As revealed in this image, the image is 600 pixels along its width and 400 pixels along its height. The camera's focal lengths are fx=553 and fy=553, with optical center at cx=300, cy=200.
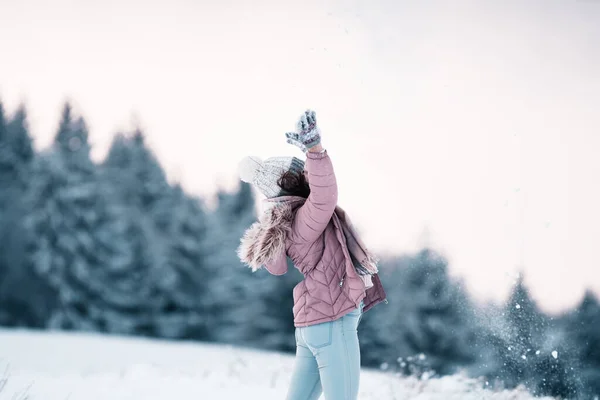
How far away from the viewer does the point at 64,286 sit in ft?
73.6

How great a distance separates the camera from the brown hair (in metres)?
3.18

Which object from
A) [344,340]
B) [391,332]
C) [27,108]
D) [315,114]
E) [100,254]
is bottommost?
[391,332]

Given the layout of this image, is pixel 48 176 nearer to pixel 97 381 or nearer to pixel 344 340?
pixel 97 381

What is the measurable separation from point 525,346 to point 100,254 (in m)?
19.9

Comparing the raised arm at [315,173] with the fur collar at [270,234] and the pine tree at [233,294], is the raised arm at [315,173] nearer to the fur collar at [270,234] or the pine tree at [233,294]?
the fur collar at [270,234]

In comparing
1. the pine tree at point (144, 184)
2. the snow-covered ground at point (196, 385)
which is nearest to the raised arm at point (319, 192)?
the snow-covered ground at point (196, 385)

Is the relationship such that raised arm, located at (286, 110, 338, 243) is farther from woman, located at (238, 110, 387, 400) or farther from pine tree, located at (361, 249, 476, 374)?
pine tree, located at (361, 249, 476, 374)

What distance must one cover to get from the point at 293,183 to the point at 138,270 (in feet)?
72.0

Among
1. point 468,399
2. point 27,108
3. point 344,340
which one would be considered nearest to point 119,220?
point 27,108

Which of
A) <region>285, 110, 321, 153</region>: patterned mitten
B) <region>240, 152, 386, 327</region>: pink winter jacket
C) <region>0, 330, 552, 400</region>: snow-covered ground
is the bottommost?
<region>0, 330, 552, 400</region>: snow-covered ground

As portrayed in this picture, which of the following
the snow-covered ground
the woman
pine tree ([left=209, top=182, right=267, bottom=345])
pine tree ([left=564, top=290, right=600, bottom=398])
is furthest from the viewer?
pine tree ([left=209, top=182, right=267, bottom=345])

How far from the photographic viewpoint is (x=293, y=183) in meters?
3.20

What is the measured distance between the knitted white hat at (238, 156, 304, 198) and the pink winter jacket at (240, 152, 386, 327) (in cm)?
9

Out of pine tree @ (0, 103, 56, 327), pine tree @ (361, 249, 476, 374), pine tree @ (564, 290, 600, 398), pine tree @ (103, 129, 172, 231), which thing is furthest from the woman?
pine tree @ (103, 129, 172, 231)
